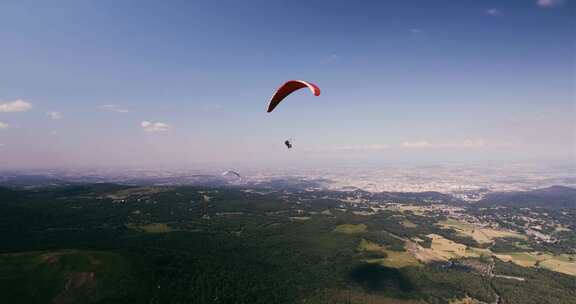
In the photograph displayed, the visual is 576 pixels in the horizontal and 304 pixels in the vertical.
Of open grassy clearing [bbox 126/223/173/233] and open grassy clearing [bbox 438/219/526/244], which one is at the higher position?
open grassy clearing [bbox 126/223/173/233]

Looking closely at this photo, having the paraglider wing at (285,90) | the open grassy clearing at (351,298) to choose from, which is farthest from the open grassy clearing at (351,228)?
the paraglider wing at (285,90)

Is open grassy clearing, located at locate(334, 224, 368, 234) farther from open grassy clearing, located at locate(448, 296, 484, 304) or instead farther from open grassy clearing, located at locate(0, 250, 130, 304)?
open grassy clearing, located at locate(0, 250, 130, 304)

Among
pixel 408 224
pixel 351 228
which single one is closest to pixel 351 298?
pixel 351 228

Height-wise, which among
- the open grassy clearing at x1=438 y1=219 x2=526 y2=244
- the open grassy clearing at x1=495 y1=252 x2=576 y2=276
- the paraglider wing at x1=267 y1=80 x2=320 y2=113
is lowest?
the open grassy clearing at x1=495 y1=252 x2=576 y2=276

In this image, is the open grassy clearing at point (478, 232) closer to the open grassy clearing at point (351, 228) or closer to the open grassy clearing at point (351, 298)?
the open grassy clearing at point (351, 228)

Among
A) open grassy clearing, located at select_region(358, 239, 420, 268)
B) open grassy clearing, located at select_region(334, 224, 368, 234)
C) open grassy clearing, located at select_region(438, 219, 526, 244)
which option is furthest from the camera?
open grassy clearing, located at select_region(438, 219, 526, 244)

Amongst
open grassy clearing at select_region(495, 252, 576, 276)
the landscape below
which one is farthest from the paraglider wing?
open grassy clearing at select_region(495, 252, 576, 276)

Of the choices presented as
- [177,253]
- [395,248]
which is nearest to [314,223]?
[395,248]

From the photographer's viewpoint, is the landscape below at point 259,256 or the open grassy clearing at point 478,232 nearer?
the landscape below at point 259,256

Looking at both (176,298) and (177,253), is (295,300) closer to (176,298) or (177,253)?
(176,298)
